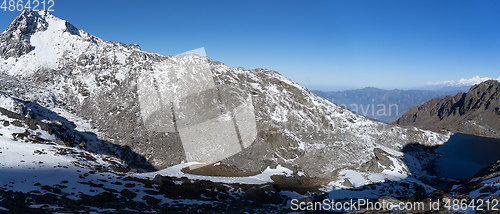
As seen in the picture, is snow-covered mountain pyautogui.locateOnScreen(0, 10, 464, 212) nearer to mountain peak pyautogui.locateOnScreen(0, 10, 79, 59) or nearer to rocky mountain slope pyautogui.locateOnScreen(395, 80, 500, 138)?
mountain peak pyautogui.locateOnScreen(0, 10, 79, 59)

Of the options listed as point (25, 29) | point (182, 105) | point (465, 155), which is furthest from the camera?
point (465, 155)

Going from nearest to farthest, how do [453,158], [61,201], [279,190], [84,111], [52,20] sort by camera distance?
[61,201]
[279,190]
[84,111]
[453,158]
[52,20]

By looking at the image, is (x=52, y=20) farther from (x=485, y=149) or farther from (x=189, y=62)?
(x=485, y=149)

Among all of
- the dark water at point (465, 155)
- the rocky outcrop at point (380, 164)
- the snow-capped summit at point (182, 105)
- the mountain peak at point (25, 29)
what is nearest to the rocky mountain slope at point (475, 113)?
the dark water at point (465, 155)

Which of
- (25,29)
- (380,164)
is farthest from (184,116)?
(25,29)

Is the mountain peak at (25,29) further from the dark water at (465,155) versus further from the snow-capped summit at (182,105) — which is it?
the dark water at (465,155)

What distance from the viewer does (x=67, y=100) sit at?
7731 centimetres

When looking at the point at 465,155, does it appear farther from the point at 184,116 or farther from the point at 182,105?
the point at 182,105

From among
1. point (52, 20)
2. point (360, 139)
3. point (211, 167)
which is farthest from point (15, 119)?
point (360, 139)

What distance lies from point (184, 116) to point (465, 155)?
111356 millimetres

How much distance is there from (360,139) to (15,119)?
90554 mm

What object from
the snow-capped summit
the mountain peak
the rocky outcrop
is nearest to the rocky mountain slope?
the snow-capped summit

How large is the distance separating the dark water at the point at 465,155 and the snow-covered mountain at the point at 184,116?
Result: 25.5ft

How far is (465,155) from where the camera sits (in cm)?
9319
